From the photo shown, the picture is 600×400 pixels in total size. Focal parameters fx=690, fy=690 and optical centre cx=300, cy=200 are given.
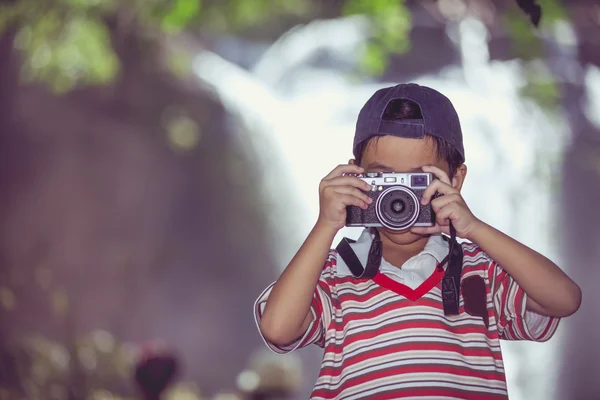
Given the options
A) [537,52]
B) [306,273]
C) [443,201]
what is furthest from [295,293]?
[537,52]

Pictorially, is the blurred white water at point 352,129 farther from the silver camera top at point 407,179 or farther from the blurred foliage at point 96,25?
the silver camera top at point 407,179

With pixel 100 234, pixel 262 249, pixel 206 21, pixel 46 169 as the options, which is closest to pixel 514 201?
pixel 262 249

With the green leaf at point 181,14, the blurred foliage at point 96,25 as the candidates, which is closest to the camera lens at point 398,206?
the blurred foliage at point 96,25

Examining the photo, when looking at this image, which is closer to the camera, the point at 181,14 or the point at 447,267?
the point at 447,267

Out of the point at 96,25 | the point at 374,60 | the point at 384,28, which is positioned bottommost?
the point at 374,60

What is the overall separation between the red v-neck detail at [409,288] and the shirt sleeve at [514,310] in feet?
0.32

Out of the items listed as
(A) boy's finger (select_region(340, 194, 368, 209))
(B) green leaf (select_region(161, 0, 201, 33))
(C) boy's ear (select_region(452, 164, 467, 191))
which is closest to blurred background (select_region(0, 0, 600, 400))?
(B) green leaf (select_region(161, 0, 201, 33))

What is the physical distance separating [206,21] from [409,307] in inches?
65.5

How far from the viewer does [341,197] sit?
1.10m

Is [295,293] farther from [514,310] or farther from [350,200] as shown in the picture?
[514,310]

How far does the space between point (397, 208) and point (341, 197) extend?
0.30ft

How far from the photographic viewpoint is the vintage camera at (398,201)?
1.08m

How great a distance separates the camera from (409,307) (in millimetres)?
1063

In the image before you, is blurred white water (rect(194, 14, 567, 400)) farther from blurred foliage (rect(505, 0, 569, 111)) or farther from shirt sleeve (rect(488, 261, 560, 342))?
shirt sleeve (rect(488, 261, 560, 342))
